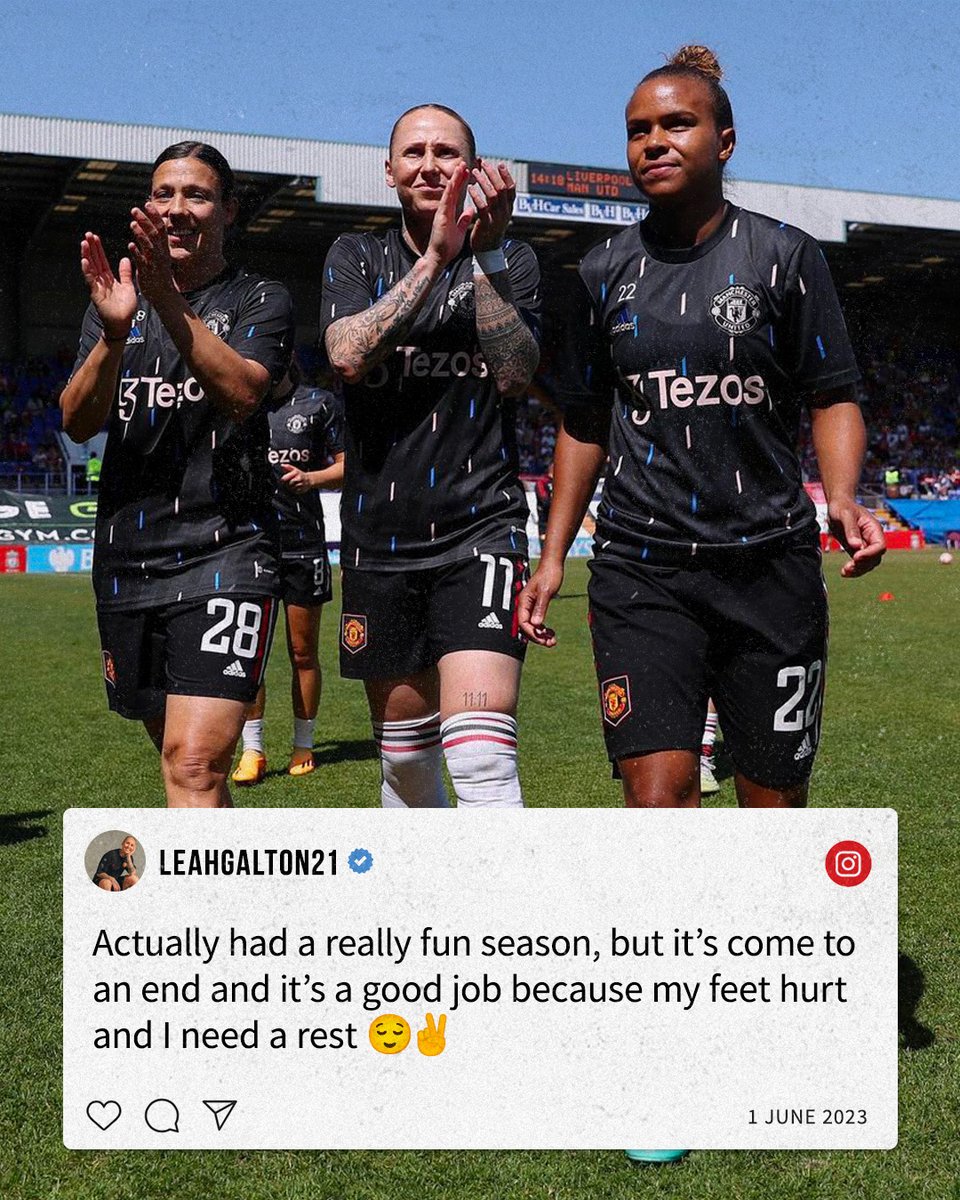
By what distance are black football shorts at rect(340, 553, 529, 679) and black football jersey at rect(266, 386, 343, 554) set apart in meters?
3.40

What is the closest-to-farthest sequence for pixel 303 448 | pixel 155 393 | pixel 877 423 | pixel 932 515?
pixel 155 393, pixel 303 448, pixel 932 515, pixel 877 423

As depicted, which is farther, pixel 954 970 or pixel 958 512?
pixel 958 512

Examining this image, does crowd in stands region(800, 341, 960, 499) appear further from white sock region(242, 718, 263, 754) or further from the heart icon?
the heart icon

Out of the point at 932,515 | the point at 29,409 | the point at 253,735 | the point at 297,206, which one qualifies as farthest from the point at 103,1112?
the point at 29,409

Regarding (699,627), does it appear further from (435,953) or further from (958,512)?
(958,512)

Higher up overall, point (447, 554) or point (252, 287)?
point (252, 287)

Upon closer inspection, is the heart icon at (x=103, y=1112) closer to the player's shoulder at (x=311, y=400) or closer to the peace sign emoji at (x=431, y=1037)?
the peace sign emoji at (x=431, y=1037)

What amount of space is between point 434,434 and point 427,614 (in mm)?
497

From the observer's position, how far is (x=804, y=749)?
3.42m

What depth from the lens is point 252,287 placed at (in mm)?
3930

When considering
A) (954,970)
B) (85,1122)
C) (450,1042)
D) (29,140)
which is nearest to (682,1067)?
(450,1042)

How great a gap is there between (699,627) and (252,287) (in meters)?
1.60

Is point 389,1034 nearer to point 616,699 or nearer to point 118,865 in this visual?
point 118,865

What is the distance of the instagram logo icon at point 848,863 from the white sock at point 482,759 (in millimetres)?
1279
